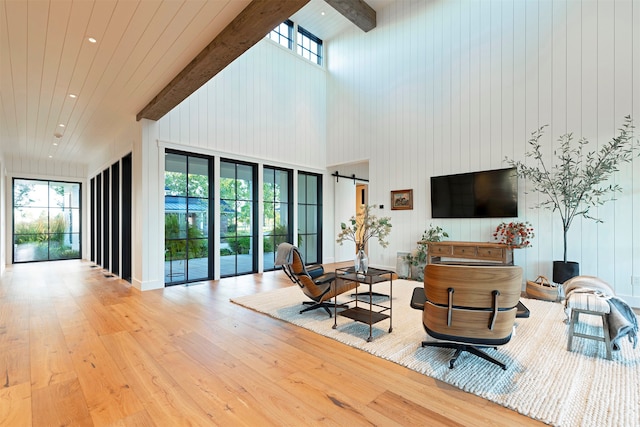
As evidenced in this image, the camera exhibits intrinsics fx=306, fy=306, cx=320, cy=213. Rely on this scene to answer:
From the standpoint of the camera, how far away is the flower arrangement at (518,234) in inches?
191

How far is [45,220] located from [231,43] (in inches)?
382

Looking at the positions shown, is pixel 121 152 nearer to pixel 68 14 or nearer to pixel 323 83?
pixel 68 14

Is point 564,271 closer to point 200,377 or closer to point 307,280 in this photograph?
point 307,280

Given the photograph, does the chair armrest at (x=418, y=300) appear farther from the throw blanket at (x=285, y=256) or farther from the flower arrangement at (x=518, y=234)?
the flower arrangement at (x=518, y=234)

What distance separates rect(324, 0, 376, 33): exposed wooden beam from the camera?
6.50 meters

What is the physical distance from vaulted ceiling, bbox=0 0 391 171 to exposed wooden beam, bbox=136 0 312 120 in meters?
0.01

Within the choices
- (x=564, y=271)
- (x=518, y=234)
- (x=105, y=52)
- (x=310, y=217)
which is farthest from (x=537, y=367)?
(x=310, y=217)

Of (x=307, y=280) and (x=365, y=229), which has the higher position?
(x=365, y=229)

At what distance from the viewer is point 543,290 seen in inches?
172

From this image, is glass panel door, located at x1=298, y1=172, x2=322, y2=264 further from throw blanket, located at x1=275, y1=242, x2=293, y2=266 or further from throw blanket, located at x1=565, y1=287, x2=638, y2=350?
throw blanket, located at x1=565, y1=287, x2=638, y2=350

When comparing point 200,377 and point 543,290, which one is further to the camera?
point 543,290

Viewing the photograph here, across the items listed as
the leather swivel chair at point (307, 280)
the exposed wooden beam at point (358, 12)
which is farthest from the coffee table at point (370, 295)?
the exposed wooden beam at point (358, 12)

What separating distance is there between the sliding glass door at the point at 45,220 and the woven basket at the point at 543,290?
39.2 ft

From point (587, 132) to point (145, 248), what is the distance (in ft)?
23.5
